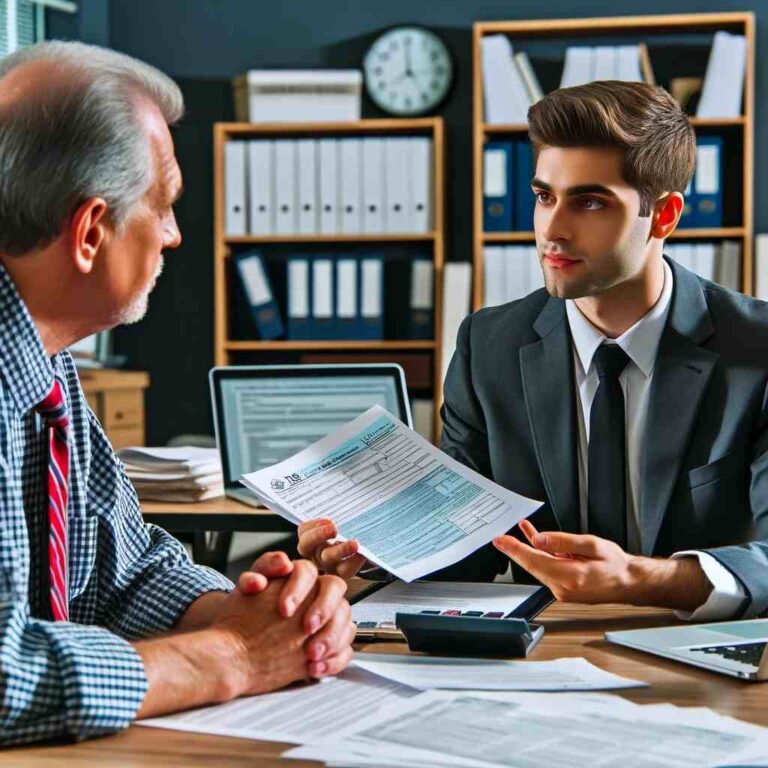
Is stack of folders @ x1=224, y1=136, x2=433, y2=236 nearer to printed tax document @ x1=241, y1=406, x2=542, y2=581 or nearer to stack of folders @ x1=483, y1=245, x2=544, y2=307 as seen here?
stack of folders @ x1=483, y1=245, x2=544, y2=307

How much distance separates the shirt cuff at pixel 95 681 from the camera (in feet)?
2.92

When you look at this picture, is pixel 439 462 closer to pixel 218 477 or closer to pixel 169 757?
pixel 169 757

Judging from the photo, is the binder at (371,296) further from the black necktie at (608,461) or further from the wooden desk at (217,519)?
the black necktie at (608,461)

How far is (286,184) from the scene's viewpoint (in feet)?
15.2

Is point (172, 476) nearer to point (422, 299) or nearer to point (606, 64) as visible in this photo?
point (422, 299)

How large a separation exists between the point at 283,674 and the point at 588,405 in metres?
0.80

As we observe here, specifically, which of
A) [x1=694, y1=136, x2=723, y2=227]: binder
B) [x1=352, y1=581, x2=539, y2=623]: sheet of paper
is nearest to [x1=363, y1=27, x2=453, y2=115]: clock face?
[x1=694, y1=136, x2=723, y2=227]: binder

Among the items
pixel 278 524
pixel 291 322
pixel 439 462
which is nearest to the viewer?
pixel 439 462

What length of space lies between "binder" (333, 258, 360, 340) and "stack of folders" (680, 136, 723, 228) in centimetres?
125

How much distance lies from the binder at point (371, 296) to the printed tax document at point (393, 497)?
3144 mm

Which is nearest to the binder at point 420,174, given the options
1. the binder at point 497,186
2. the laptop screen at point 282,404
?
the binder at point 497,186

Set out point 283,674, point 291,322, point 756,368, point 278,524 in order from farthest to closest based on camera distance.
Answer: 1. point 291,322
2. point 278,524
3. point 756,368
4. point 283,674

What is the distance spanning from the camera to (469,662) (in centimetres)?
110

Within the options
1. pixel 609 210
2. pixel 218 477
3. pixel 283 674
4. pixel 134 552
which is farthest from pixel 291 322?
pixel 283 674
